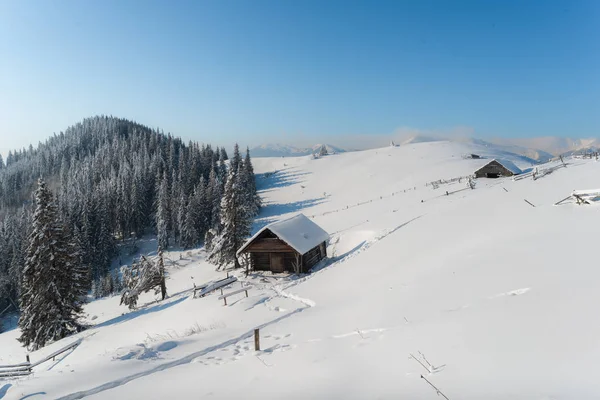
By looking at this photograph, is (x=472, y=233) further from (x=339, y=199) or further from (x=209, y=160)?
(x=209, y=160)

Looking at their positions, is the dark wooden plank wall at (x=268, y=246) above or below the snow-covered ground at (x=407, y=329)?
below

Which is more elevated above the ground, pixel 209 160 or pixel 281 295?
pixel 209 160

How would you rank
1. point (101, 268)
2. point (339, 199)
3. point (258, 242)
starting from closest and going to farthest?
point (258, 242) → point (101, 268) → point (339, 199)

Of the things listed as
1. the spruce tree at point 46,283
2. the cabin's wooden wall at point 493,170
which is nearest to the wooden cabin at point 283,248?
the spruce tree at point 46,283

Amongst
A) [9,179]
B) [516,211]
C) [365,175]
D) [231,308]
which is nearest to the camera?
[231,308]

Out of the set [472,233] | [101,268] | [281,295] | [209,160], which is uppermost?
[209,160]

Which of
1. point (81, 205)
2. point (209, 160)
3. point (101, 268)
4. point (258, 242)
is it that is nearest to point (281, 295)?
point (258, 242)

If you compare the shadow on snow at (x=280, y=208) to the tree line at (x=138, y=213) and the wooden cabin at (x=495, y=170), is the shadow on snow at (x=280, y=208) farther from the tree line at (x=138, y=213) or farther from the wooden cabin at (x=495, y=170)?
the wooden cabin at (x=495, y=170)
